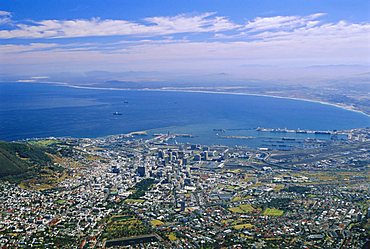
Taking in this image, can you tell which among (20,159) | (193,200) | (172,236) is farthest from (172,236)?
(20,159)

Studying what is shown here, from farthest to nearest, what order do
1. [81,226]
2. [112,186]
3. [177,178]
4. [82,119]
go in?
[82,119] < [177,178] < [112,186] < [81,226]

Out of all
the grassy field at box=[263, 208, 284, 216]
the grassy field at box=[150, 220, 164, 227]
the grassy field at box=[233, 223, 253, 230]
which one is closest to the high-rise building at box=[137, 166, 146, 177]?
the grassy field at box=[150, 220, 164, 227]

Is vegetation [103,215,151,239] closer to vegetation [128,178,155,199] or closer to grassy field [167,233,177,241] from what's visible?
grassy field [167,233,177,241]

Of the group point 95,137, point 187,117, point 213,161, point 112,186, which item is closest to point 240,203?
point 112,186

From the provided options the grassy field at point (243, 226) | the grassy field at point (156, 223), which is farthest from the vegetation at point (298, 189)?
the grassy field at point (156, 223)

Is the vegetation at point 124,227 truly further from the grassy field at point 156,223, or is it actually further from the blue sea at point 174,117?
the blue sea at point 174,117

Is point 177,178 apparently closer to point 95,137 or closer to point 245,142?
point 245,142
